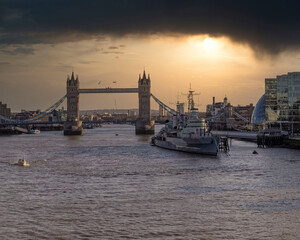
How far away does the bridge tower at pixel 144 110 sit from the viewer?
152500mm

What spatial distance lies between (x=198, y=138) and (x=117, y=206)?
35404 millimetres

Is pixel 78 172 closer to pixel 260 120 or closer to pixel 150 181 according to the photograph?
pixel 150 181

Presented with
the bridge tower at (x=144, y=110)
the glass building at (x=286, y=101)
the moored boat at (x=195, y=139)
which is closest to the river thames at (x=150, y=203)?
the moored boat at (x=195, y=139)

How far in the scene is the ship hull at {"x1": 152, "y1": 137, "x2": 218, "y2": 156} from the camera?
184 feet

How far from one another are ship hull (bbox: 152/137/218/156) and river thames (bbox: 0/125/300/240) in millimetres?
14814

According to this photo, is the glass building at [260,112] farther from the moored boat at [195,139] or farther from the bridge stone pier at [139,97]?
the moored boat at [195,139]

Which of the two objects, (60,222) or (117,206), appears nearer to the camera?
(60,222)

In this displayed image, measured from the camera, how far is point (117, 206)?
2366 cm

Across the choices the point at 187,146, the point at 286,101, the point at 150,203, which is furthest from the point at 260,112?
the point at 150,203

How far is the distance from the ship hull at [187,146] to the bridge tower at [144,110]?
76.5m

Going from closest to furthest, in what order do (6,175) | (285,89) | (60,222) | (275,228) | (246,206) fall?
(275,228) → (60,222) → (246,206) → (6,175) → (285,89)

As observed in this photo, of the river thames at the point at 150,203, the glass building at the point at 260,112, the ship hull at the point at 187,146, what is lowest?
the river thames at the point at 150,203

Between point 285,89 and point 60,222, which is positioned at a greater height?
point 285,89

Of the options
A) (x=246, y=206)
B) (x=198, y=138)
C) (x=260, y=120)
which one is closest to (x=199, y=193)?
(x=246, y=206)
